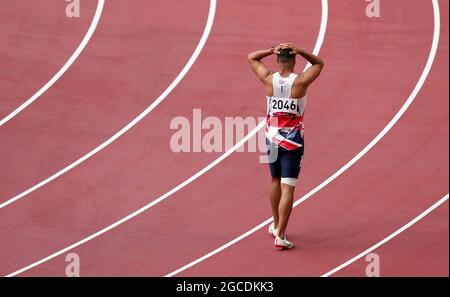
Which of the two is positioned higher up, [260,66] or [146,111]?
[260,66]

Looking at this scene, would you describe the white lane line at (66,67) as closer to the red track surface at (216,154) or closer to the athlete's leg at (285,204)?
the red track surface at (216,154)

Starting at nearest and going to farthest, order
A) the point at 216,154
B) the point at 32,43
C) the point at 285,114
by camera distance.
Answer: the point at 285,114, the point at 216,154, the point at 32,43

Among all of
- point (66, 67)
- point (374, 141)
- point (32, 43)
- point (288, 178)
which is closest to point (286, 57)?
point (288, 178)

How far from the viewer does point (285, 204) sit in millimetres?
9742

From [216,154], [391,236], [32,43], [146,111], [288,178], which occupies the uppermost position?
[32,43]

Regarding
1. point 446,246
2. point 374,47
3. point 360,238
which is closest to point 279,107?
point 360,238

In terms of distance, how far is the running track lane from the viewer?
12570 millimetres

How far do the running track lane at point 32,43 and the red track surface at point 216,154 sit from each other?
0.07 metres

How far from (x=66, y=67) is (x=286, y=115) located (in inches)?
169

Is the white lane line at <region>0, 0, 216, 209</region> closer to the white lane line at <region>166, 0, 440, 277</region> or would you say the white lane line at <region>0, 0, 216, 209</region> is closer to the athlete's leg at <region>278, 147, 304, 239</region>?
the white lane line at <region>166, 0, 440, 277</region>

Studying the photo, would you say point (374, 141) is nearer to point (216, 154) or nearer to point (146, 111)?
point (216, 154)

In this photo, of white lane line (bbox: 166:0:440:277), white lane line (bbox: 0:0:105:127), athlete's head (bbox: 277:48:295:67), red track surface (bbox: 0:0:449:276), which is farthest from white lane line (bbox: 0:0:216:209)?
athlete's head (bbox: 277:48:295:67)

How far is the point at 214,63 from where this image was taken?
13102 mm

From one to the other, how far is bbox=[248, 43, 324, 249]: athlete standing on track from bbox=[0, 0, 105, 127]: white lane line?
371 centimetres
